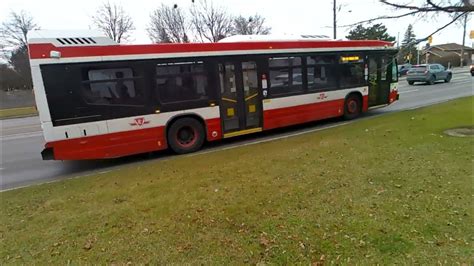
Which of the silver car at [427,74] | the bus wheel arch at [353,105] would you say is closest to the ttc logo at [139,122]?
the bus wheel arch at [353,105]

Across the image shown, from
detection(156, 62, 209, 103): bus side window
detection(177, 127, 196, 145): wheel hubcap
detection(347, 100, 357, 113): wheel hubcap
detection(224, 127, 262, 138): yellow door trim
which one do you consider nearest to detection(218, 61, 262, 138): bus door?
detection(224, 127, 262, 138): yellow door trim

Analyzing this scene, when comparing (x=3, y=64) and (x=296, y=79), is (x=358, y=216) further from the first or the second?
(x=3, y=64)

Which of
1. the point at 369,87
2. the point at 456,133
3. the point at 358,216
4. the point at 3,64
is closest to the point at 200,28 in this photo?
the point at 3,64

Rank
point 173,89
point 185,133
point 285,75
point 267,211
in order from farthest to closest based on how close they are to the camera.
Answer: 1. point 285,75
2. point 185,133
3. point 173,89
4. point 267,211

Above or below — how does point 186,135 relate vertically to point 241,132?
above

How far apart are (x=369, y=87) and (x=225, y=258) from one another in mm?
10876

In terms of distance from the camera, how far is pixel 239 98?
9.19m

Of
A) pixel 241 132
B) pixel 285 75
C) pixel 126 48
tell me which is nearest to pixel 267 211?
pixel 241 132

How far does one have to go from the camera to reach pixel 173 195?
4.91m

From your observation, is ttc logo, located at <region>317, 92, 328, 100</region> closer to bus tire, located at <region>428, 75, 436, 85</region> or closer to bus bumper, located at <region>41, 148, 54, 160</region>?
bus bumper, located at <region>41, 148, 54, 160</region>

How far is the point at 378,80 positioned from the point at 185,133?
810 centimetres

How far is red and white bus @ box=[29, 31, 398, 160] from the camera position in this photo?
23.1 ft

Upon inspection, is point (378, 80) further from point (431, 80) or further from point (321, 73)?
point (431, 80)

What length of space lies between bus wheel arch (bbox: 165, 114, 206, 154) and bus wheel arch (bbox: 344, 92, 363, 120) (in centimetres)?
571
